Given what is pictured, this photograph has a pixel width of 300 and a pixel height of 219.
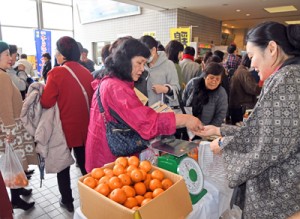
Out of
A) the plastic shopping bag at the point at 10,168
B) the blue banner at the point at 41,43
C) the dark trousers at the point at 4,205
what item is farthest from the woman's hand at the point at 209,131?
the blue banner at the point at 41,43

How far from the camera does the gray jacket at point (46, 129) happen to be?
73.9 inches

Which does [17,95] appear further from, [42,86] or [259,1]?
[259,1]

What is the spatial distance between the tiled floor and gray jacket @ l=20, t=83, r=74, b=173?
1.66 ft

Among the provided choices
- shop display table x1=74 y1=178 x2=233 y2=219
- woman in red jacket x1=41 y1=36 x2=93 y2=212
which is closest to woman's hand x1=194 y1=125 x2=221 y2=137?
shop display table x1=74 y1=178 x2=233 y2=219

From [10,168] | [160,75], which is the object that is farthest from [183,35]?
[10,168]

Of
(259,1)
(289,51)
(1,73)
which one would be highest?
(259,1)

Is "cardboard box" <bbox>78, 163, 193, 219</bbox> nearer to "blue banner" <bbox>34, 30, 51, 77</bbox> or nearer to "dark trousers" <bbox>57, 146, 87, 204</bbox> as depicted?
"dark trousers" <bbox>57, 146, 87, 204</bbox>

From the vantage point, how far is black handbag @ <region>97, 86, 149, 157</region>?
4.38 feet

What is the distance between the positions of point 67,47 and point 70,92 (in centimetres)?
38

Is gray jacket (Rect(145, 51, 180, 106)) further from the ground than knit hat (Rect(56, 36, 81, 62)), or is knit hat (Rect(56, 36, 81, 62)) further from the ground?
knit hat (Rect(56, 36, 81, 62))

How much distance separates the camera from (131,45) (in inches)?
54.1

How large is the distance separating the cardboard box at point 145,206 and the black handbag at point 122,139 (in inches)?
13.4

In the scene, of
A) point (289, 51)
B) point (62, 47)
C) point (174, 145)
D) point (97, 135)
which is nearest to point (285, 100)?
point (289, 51)

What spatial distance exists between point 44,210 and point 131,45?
6.07ft
